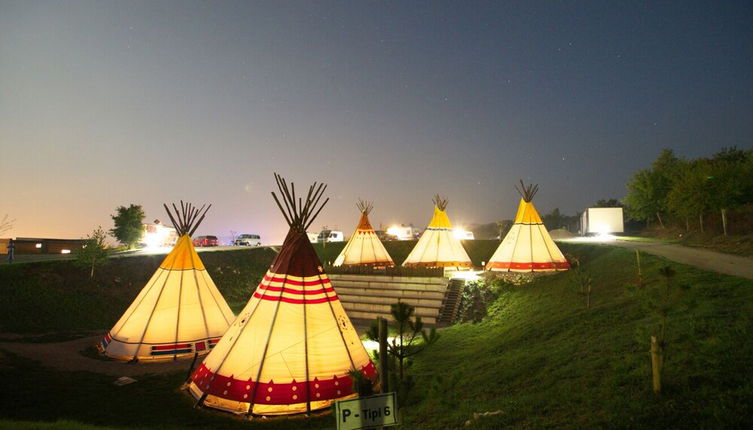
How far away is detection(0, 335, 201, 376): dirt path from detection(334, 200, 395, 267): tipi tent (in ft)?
56.0

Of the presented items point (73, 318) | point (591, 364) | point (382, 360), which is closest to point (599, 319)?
point (591, 364)

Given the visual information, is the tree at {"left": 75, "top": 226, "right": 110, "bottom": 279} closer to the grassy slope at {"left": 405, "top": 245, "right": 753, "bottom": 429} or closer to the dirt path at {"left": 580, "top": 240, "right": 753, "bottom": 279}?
the grassy slope at {"left": 405, "top": 245, "right": 753, "bottom": 429}

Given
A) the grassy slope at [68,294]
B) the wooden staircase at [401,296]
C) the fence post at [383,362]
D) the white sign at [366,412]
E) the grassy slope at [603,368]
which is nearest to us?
the white sign at [366,412]


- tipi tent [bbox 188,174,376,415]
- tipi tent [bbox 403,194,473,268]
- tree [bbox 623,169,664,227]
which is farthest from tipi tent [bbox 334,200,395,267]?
tree [bbox 623,169,664,227]

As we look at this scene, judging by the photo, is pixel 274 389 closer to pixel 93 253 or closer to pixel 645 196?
pixel 93 253

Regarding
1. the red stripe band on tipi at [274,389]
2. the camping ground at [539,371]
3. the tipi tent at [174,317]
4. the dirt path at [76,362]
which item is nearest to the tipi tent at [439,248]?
the camping ground at [539,371]

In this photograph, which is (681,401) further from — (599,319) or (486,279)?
(486,279)

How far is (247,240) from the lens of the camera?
45.0m

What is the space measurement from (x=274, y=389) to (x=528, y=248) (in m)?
16.4

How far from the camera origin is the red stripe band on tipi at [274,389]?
27.2ft

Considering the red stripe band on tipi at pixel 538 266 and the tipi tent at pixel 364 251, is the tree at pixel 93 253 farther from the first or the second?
the red stripe band on tipi at pixel 538 266

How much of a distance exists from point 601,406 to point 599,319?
5.95m

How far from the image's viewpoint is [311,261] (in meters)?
9.91

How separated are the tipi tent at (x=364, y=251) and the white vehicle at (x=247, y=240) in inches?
712
